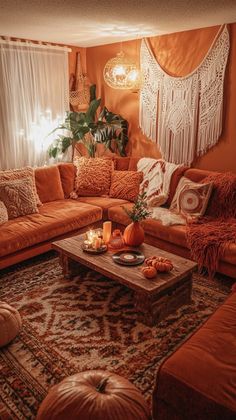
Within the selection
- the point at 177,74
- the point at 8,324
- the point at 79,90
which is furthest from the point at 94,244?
the point at 79,90

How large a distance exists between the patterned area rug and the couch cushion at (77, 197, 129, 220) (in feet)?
3.00

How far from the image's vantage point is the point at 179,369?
4.75 feet

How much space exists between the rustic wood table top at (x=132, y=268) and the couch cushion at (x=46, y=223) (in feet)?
1.12

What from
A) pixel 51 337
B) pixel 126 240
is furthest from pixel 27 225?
pixel 51 337

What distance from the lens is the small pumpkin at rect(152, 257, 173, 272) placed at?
2373mm

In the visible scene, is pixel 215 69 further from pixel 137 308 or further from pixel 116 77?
pixel 137 308

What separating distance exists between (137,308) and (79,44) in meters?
3.66

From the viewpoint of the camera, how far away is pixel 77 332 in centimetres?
229

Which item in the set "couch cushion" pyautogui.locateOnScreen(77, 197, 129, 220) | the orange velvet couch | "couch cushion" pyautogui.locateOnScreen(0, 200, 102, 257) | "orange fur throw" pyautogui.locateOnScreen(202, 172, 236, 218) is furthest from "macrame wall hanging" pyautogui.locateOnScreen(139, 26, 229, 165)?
"couch cushion" pyautogui.locateOnScreen(0, 200, 102, 257)

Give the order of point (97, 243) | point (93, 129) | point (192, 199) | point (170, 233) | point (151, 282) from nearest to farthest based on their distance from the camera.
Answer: point (151, 282)
point (97, 243)
point (170, 233)
point (192, 199)
point (93, 129)

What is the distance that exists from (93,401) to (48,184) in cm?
291

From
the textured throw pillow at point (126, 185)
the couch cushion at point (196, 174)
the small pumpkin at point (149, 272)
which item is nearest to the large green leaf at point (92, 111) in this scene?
the textured throw pillow at point (126, 185)

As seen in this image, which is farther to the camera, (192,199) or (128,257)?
(192,199)

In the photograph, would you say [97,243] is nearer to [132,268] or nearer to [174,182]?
[132,268]
